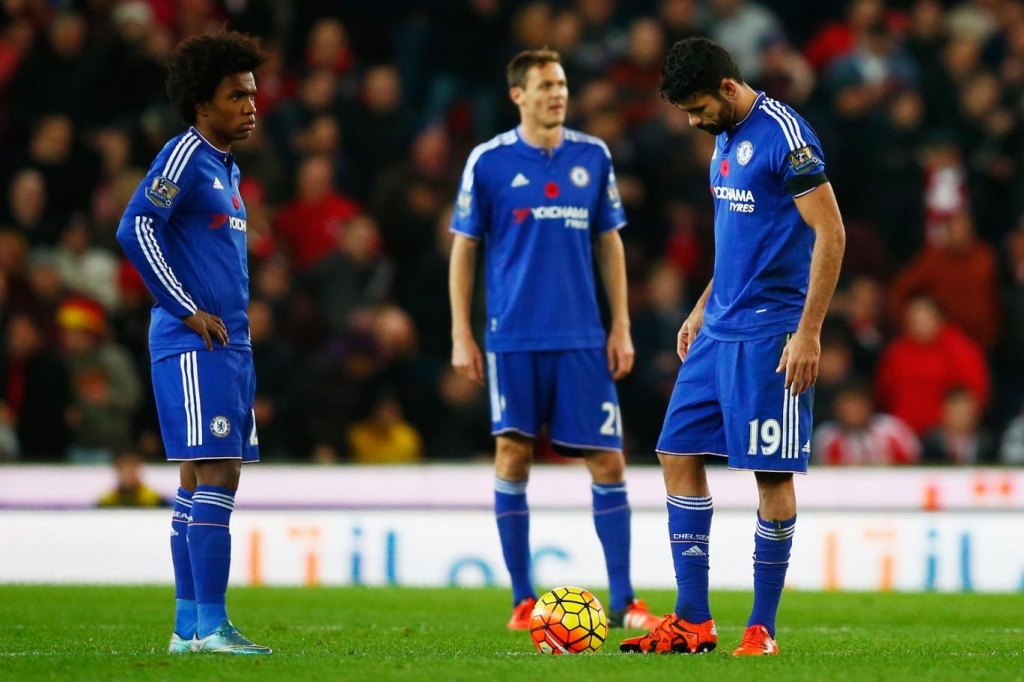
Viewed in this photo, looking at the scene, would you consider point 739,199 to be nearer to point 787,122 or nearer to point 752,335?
point 787,122

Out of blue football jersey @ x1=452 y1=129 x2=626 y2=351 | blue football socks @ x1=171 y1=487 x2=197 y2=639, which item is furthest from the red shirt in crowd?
blue football socks @ x1=171 y1=487 x2=197 y2=639

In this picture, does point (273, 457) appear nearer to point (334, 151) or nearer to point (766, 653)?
point (334, 151)

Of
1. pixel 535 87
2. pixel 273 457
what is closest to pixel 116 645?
pixel 535 87

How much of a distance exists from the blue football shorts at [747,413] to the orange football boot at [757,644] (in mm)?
625

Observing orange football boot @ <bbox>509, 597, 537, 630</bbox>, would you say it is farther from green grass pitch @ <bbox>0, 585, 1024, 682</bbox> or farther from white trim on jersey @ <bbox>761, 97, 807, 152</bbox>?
white trim on jersey @ <bbox>761, 97, 807, 152</bbox>

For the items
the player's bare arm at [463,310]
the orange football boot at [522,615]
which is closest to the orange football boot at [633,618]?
the orange football boot at [522,615]

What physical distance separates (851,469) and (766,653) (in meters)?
6.24

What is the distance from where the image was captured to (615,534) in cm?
830

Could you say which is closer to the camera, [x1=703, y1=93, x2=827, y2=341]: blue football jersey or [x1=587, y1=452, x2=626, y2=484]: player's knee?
[x1=703, y1=93, x2=827, y2=341]: blue football jersey

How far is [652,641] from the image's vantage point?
6.59 metres

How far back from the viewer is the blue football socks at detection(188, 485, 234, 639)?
6.41 metres

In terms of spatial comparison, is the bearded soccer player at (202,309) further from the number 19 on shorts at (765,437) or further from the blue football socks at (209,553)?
the number 19 on shorts at (765,437)

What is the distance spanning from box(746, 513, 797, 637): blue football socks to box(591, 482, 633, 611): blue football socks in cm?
177

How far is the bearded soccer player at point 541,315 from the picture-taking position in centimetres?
830
